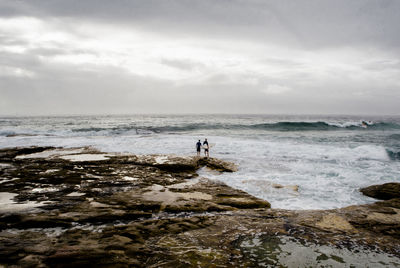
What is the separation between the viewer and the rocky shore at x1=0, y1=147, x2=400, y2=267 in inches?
127

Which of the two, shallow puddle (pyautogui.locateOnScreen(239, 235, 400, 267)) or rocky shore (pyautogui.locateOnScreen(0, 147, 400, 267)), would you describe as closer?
rocky shore (pyautogui.locateOnScreen(0, 147, 400, 267))

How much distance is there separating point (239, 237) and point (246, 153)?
11356 mm

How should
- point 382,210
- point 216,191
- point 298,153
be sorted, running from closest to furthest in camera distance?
1. point 382,210
2. point 216,191
3. point 298,153

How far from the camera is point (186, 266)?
10.1 feet

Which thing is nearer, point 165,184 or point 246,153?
point 165,184

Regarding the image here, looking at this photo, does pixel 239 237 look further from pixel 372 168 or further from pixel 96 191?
pixel 372 168

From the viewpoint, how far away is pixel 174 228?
418 cm

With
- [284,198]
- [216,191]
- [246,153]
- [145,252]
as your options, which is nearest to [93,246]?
[145,252]

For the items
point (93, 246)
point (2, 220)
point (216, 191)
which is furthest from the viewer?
point (216, 191)

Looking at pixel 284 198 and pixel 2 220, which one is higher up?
pixel 2 220

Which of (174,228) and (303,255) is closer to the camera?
(303,255)

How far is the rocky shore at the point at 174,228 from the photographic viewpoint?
3229 millimetres

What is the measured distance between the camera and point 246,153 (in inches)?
594

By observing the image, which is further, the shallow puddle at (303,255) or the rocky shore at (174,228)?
the shallow puddle at (303,255)
